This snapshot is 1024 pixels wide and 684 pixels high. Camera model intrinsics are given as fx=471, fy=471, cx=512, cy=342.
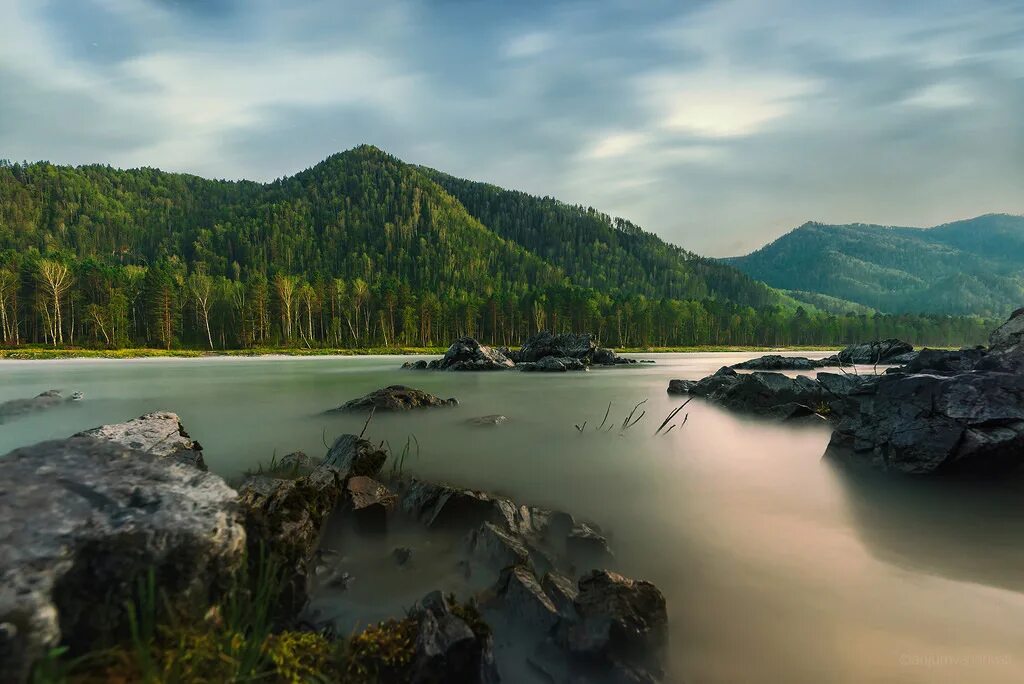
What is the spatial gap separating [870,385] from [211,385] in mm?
41023

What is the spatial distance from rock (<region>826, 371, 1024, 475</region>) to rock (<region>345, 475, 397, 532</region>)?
11.3 m

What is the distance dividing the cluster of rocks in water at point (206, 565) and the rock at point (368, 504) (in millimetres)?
546

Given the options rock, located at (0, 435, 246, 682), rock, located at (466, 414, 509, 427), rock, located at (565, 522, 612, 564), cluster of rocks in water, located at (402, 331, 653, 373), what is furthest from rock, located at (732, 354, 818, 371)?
rock, located at (0, 435, 246, 682)

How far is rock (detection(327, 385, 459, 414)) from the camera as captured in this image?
20.1m

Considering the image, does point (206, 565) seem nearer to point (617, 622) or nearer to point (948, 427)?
point (617, 622)

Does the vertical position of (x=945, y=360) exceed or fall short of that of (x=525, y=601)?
it exceeds it

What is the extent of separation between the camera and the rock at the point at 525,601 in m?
4.95

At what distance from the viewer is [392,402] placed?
20.2 metres

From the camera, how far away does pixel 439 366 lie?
56.4 metres

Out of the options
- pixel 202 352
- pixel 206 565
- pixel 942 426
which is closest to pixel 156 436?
pixel 206 565

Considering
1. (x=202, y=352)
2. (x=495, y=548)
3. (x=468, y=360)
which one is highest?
(x=202, y=352)

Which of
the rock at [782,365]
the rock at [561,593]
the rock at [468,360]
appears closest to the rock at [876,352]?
the rock at [782,365]

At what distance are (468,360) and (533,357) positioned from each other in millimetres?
14518

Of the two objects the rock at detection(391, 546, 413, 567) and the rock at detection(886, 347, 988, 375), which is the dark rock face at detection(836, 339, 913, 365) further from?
the rock at detection(391, 546, 413, 567)
